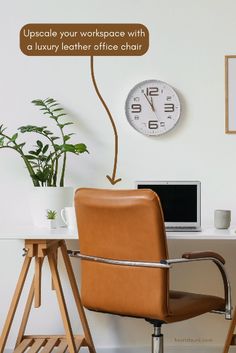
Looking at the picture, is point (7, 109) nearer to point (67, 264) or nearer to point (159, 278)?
point (67, 264)

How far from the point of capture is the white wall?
359 cm

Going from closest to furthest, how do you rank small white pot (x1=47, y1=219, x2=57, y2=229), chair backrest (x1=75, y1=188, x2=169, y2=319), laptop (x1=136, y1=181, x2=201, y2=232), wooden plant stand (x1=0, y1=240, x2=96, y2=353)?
chair backrest (x1=75, y1=188, x2=169, y2=319) → wooden plant stand (x1=0, y1=240, x2=96, y2=353) → laptop (x1=136, y1=181, x2=201, y2=232) → small white pot (x1=47, y1=219, x2=57, y2=229)

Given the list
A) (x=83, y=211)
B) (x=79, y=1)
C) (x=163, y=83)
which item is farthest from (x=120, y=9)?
(x=83, y=211)

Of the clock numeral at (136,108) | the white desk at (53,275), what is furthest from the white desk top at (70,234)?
the clock numeral at (136,108)

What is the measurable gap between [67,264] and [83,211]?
583 millimetres

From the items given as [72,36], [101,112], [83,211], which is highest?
[72,36]

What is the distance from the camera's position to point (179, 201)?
3.23 meters

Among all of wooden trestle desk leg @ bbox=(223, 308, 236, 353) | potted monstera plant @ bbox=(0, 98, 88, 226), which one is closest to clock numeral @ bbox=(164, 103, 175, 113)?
potted monstera plant @ bbox=(0, 98, 88, 226)

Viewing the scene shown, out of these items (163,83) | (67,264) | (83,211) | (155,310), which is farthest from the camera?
(163,83)

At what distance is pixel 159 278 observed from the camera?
2674mm

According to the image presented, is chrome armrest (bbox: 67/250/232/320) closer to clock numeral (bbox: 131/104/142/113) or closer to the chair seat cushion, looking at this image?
the chair seat cushion

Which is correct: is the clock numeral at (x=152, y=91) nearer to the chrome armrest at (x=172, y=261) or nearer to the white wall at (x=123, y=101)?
the white wall at (x=123, y=101)

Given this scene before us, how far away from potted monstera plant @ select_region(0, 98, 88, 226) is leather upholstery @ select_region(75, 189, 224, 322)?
53 centimetres

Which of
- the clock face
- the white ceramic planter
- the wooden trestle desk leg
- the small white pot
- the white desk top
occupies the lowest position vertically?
the wooden trestle desk leg
